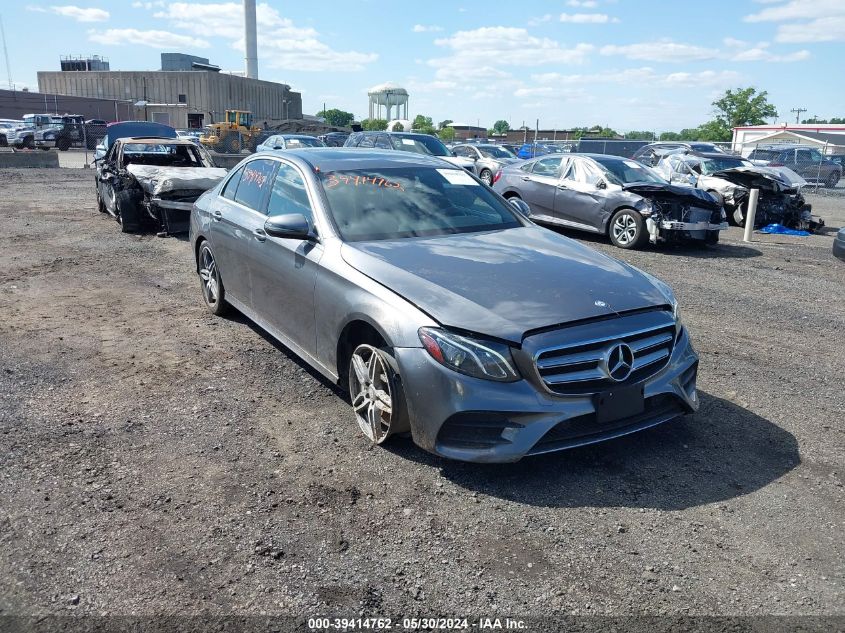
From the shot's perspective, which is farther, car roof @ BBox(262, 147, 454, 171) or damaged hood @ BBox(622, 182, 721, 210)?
damaged hood @ BBox(622, 182, 721, 210)

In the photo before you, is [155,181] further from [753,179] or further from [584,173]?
[753,179]

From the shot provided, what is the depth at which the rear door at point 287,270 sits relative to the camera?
4520 millimetres

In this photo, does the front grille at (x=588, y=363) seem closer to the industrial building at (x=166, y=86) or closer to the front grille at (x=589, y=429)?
the front grille at (x=589, y=429)

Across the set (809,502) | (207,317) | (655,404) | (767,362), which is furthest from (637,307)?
(207,317)

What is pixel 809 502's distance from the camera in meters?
3.51

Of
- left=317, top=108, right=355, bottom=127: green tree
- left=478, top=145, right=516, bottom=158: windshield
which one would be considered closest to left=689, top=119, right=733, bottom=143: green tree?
left=478, top=145, right=516, bottom=158: windshield

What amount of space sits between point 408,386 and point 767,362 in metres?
3.77

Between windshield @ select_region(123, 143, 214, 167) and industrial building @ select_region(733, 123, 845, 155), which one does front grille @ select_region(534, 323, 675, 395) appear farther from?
industrial building @ select_region(733, 123, 845, 155)

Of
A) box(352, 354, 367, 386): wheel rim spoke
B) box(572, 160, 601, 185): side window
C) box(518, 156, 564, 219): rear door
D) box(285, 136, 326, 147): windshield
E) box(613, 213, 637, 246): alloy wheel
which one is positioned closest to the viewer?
box(352, 354, 367, 386): wheel rim spoke

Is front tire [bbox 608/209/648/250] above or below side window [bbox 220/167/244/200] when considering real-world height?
below

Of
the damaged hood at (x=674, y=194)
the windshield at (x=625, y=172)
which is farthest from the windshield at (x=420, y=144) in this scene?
the damaged hood at (x=674, y=194)

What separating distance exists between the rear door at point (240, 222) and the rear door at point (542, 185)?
25.3 feet

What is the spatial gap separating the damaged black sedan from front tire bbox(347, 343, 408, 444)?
8.13m

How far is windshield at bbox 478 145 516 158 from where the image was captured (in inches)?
868
